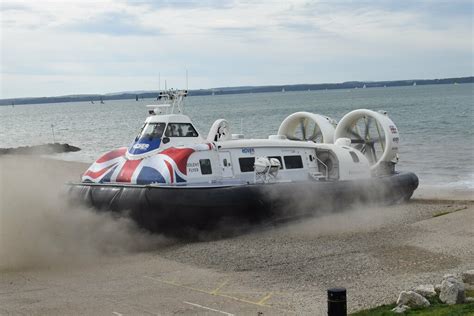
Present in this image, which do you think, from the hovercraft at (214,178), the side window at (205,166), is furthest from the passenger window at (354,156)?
the side window at (205,166)

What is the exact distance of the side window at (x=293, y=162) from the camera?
44.9 ft

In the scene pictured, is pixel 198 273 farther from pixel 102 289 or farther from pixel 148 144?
pixel 148 144

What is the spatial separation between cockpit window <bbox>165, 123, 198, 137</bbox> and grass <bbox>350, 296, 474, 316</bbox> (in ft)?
20.7

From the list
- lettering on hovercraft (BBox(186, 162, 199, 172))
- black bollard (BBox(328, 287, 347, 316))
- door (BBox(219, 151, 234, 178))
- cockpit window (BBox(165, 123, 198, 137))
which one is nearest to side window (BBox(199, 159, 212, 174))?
lettering on hovercraft (BBox(186, 162, 199, 172))

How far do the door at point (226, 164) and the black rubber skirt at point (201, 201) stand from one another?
66 centimetres

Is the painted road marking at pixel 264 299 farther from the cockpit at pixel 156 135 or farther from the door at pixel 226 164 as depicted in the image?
the cockpit at pixel 156 135

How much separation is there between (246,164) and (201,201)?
1906mm

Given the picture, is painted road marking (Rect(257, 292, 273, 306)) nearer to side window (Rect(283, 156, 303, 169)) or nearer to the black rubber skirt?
the black rubber skirt

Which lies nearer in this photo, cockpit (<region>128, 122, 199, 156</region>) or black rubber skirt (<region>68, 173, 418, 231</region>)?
black rubber skirt (<region>68, 173, 418, 231</region>)

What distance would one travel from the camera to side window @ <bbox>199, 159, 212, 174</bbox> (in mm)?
12188

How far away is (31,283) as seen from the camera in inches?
354

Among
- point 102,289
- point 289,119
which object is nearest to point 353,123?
point 289,119

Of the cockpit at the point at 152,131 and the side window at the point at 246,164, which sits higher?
the cockpit at the point at 152,131

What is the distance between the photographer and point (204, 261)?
1014cm
